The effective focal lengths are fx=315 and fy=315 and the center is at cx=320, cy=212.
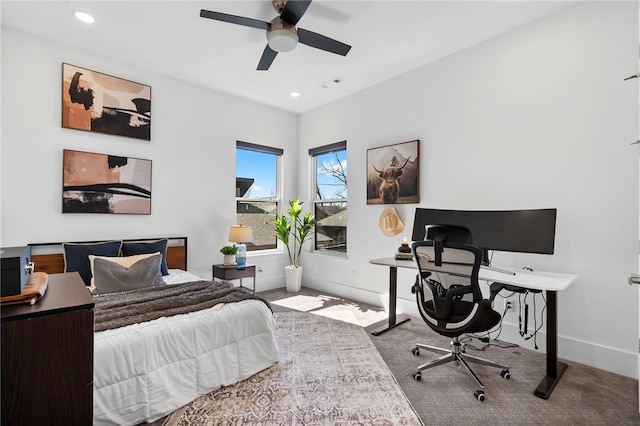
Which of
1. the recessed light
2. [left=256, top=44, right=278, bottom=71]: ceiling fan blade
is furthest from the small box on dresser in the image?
the recessed light

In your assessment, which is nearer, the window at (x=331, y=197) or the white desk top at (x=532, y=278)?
the white desk top at (x=532, y=278)

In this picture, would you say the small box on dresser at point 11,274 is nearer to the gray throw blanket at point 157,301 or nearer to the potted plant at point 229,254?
the gray throw blanket at point 157,301

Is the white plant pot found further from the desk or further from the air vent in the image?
the desk

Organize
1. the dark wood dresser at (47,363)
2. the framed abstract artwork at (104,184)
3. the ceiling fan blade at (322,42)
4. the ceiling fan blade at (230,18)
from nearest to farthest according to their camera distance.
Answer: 1. the dark wood dresser at (47,363)
2. the ceiling fan blade at (230,18)
3. the ceiling fan blade at (322,42)
4. the framed abstract artwork at (104,184)

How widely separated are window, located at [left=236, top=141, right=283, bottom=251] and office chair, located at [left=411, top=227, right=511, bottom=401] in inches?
126

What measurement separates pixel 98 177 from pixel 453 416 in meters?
4.09

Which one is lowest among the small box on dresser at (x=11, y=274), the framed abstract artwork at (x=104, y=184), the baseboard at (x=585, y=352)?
the baseboard at (x=585, y=352)

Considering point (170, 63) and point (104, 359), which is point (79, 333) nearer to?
point (104, 359)

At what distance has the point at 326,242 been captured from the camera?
5.30 m

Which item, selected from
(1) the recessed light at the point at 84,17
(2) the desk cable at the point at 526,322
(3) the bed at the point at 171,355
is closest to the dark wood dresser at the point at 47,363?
(3) the bed at the point at 171,355

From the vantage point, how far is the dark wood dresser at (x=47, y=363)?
29.1 inches

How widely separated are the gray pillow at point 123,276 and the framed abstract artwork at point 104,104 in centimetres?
164

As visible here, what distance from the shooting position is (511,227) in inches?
113

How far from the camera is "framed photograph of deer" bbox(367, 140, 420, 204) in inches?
154
